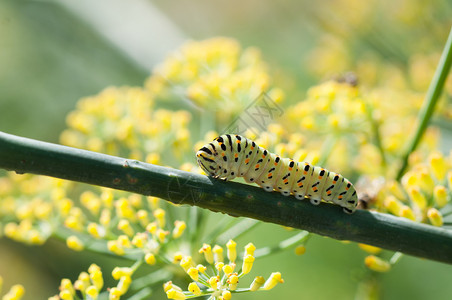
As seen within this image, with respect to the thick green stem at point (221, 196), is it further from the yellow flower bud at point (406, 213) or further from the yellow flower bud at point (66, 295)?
the yellow flower bud at point (66, 295)

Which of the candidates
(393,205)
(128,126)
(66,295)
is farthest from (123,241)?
(393,205)

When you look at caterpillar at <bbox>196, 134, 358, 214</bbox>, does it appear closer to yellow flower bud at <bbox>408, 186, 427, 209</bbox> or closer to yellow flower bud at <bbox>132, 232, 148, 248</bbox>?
yellow flower bud at <bbox>408, 186, 427, 209</bbox>

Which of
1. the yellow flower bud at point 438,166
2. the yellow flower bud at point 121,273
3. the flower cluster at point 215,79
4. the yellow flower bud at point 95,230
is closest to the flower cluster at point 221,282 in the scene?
the yellow flower bud at point 121,273

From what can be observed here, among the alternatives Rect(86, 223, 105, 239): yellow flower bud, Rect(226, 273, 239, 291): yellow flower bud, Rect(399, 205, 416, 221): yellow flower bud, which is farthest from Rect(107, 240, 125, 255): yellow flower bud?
Rect(399, 205, 416, 221): yellow flower bud

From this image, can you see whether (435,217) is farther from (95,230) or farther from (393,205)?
(95,230)

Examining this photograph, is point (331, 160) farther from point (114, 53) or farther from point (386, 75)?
point (114, 53)

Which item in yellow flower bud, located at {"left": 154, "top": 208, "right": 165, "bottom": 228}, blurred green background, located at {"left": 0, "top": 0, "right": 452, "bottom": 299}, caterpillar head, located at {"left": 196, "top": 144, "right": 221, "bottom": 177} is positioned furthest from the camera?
blurred green background, located at {"left": 0, "top": 0, "right": 452, "bottom": 299}
